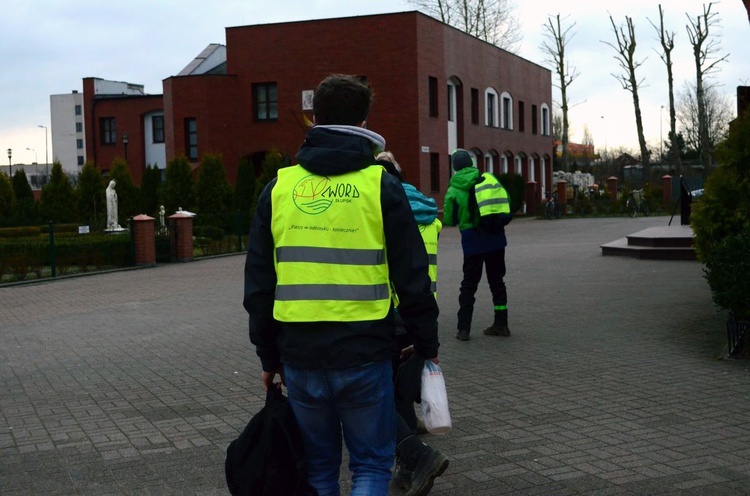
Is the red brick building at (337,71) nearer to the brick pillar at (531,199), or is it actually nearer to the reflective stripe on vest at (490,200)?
the brick pillar at (531,199)

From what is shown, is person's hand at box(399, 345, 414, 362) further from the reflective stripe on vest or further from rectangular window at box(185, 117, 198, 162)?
rectangular window at box(185, 117, 198, 162)

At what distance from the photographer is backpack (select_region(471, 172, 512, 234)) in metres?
9.19

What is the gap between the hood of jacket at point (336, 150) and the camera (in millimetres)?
3494

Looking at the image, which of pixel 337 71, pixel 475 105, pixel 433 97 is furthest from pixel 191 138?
pixel 475 105

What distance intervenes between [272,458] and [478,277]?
622cm

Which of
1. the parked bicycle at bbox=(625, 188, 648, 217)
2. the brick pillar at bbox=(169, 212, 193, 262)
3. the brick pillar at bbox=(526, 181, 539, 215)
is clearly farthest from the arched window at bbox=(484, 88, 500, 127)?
the brick pillar at bbox=(169, 212, 193, 262)

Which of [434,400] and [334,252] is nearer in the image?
[334,252]

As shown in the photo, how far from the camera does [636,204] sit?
44375 millimetres

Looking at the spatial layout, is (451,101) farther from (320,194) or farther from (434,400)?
(320,194)

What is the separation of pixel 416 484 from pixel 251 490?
1.35 m

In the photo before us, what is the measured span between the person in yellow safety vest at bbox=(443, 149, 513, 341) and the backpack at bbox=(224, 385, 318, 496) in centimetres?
569

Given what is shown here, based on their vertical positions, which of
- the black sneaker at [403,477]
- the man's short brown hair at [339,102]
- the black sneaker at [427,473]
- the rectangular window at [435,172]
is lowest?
the black sneaker at [403,477]

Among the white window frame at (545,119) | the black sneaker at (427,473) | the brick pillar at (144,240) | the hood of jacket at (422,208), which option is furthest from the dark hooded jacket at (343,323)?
the white window frame at (545,119)

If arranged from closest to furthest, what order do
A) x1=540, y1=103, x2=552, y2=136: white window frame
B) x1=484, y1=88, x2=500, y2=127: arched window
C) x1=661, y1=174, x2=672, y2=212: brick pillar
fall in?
x1=484, y1=88, x2=500, y2=127: arched window < x1=661, y1=174, x2=672, y2=212: brick pillar < x1=540, y1=103, x2=552, y2=136: white window frame
